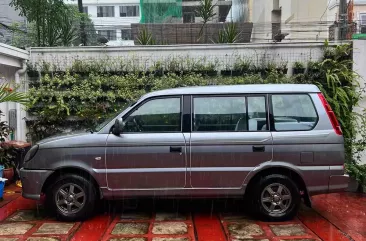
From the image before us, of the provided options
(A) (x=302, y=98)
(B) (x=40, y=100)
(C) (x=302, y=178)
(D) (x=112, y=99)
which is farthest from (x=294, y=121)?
(B) (x=40, y=100)

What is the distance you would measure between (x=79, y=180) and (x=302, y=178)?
9.69ft

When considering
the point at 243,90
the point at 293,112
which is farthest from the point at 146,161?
the point at 293,112

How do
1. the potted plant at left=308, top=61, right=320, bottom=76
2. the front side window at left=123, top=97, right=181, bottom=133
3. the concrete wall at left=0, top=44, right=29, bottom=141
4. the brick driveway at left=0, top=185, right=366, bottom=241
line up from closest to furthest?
1. the brick driveway at left=0, top=185, right=366, bottom=241
2. the front side window at left=123, top=97, right=181, bottom=133
3. the concrete wall at left=0, top=44, right=29, bottom=141
4. the potted plant at left=308, top=61, right=320, bottom=76

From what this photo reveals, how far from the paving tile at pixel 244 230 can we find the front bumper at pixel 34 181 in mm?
2497

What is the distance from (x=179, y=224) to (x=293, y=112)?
216 cm

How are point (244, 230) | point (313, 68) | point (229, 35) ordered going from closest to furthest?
point (244, 230) < point (313, 68) < point (229, 35)

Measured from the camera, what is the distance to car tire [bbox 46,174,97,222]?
482 cm

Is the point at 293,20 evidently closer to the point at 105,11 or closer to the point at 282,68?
the point at 282,68

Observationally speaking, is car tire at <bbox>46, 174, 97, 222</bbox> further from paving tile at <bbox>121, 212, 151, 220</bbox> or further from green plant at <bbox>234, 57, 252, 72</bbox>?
green plant at <bbox>234, 57, 252, 72</bbox>

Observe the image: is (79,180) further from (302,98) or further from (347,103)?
(347,103)

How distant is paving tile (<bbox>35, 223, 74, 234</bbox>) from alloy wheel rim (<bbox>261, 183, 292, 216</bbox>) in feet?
8.45

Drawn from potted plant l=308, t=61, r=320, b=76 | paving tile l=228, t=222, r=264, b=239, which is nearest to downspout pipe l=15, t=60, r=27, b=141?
paving tile l=228, t=222, r=264, b=239

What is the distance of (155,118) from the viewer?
195 inches

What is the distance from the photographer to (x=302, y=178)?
4820mm
